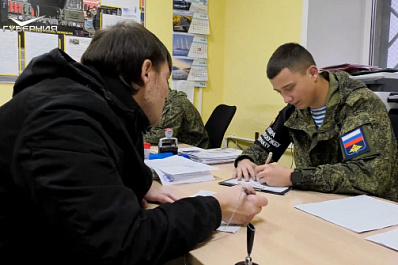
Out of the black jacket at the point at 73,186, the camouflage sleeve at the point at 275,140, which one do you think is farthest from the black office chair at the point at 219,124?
the black jacket at the point at 73,186

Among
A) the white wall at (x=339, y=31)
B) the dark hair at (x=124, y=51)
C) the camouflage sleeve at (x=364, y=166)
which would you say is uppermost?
the white wall at (x=339, y=31)

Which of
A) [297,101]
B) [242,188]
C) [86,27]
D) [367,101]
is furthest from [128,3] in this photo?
[242,188]

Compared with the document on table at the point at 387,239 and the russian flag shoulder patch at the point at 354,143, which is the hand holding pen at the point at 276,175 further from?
the document on table at the point at 387,239

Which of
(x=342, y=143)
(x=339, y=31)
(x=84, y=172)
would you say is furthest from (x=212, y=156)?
(x=339, y=31)

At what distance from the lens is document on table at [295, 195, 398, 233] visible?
36.2 inches

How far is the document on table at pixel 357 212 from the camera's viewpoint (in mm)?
919

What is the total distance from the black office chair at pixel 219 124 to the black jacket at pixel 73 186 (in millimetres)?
2024

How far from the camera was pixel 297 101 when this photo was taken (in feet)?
5.11

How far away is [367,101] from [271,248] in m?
0.89

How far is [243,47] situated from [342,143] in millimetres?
2198

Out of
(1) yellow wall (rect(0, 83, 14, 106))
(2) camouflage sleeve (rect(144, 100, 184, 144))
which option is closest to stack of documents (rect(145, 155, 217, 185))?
(2) camouflage sleeve (rect(144, 100, 184, 144))

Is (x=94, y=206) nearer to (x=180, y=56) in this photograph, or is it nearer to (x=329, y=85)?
(x=329, y=85)

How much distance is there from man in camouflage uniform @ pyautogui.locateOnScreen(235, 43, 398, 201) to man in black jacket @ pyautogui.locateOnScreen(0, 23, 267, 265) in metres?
0.52

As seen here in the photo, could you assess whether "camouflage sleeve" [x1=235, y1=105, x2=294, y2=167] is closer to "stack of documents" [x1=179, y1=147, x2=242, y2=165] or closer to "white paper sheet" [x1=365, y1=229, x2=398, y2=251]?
"stack of documents" [x1=179, y1=147, x2=242, y2=165]
